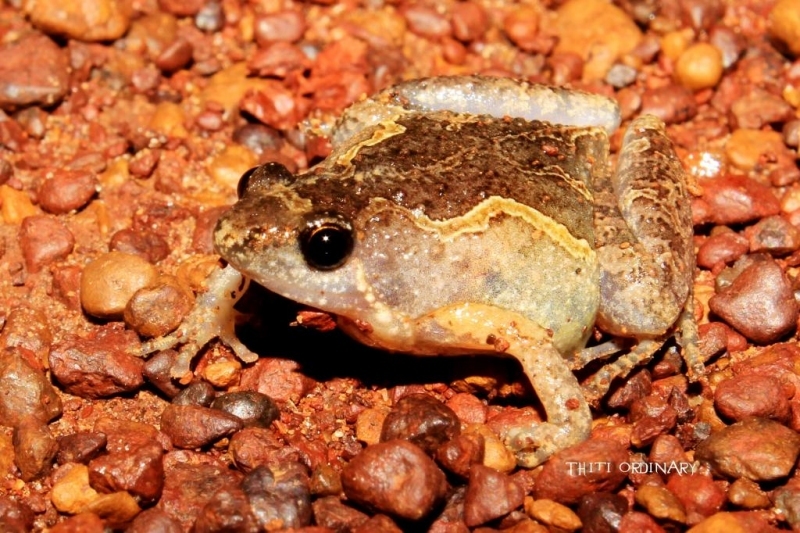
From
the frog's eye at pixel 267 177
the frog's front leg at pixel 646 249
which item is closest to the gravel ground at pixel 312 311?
the frog's front leg at pixel 646 249

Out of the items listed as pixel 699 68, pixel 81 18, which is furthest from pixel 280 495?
pixel 699 68

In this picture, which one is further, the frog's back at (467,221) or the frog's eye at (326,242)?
the frog's back at (467,221)

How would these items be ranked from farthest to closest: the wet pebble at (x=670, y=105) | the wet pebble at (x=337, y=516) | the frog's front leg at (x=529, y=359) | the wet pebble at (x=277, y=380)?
the wet pebble at (x=670, y=105)
the wet pebble at (x=277, y=380)
the frog's front leg at (x=529, y=359)
the wet pebble at (x=337, y=516)

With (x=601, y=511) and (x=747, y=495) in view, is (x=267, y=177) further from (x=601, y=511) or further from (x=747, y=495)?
(x=747, y=495)

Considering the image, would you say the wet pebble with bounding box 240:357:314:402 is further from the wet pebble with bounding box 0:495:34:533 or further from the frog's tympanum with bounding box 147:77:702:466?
the wet pebble with bounding box 0:495:34:533

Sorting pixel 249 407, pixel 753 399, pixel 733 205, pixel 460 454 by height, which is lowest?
pixel 249 407

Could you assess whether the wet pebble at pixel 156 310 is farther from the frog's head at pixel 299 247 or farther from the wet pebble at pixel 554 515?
the wet pebble at pixel 554 515

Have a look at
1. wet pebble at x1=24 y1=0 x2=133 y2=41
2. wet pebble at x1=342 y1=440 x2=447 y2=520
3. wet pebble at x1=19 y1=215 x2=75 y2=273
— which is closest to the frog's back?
wet pebble at x1=342 y1=440 x2=447 y2=520
